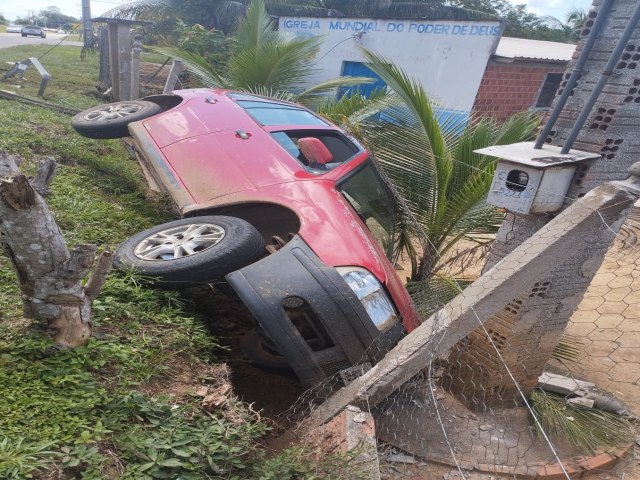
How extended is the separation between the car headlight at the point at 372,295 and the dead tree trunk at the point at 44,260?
139 centimetres

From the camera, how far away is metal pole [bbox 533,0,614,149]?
2074 millimetres

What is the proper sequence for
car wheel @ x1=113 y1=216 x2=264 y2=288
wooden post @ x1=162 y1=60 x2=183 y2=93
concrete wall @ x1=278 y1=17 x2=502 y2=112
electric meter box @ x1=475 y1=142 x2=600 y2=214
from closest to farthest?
electric meter box @ x1=475 y1=142 x2=600 y2=214
car wheel @ x1=113 y1=216 x2=264 y2=288
wooden post @ x1=162 y1=60 x2=183 y2=93
concrete wall @ x1=278 y1=17 x2=502 y2=112

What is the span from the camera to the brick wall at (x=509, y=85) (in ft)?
30.0

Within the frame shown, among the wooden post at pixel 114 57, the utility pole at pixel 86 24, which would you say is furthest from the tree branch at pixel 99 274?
the utility pole at pixel 86 24

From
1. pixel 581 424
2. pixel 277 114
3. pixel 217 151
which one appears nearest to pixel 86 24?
pixel 277 114

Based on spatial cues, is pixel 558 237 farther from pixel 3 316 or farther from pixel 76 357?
pixel 3 316

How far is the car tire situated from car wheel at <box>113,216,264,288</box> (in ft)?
5.84

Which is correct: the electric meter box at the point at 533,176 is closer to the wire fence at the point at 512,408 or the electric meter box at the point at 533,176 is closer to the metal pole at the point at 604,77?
the metal pole at the point at 604,77

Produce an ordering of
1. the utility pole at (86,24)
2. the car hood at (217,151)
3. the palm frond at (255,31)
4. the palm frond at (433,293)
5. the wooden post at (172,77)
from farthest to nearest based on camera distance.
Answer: the utility pole at (86,24), the palm frond at (255,31), the wooden post at (172,77), the car hood at (217,151), the palm frond at (433,293)

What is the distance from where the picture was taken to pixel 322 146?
12.7ft

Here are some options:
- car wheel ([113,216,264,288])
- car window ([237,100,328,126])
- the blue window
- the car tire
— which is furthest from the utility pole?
car wheel ([113,216,264,288])

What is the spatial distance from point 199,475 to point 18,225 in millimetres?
1177

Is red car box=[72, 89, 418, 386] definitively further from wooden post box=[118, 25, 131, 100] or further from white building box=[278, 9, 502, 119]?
white building box=[278, 9, 502, 119]

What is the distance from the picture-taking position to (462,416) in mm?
2957
